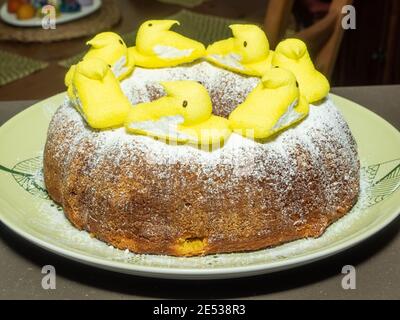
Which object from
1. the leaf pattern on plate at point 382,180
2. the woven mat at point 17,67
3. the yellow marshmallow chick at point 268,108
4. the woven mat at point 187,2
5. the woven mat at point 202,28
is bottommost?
the woven mat at point 17,67

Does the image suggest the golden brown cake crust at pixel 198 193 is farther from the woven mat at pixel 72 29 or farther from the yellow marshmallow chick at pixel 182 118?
the woven mat at pixel 72 29

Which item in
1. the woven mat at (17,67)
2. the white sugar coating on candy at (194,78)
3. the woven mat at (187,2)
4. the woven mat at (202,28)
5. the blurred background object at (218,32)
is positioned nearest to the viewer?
the white sugar coating on candy at (194,78)

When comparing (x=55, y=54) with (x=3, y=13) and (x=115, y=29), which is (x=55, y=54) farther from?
(x=3, y=13)

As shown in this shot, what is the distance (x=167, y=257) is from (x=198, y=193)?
90mm

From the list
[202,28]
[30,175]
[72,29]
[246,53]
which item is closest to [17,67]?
[72,29]

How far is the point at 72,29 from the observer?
2.13 m

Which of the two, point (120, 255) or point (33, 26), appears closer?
point (120, 255)

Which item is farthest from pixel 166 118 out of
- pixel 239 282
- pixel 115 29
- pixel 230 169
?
pixel 115 29

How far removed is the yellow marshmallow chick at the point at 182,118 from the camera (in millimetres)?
916

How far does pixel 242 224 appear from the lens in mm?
935

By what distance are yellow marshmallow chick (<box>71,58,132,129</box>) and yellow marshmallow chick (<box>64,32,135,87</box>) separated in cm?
8

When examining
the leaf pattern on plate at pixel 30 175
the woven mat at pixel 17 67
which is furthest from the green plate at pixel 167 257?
the woven mat at pixel 17 67

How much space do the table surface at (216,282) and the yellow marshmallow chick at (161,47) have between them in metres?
0.34
